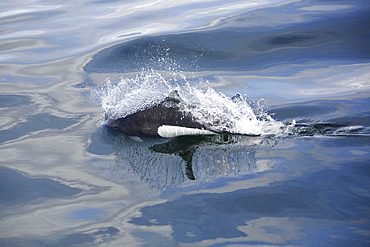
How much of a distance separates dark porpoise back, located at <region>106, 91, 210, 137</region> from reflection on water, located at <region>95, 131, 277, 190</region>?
12 cm

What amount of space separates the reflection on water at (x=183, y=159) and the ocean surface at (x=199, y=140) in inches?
0.8

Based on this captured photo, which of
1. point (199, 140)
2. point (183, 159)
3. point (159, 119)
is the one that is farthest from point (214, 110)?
point (183, 159)

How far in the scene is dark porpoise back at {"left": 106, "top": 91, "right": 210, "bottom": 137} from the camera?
558 cm

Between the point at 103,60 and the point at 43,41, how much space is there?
9.32 ft

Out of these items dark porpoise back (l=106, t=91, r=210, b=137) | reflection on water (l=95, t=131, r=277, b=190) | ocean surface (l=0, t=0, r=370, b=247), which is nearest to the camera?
ocean surface (l=0, t=0, r=370, b=247)

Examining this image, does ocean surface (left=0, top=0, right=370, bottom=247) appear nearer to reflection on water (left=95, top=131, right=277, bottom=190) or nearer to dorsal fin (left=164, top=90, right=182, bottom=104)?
reflection on water (left=95, top=131, right=277, bottom=190)

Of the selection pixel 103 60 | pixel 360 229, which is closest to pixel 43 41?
pixel 103 60

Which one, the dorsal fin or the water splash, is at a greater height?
the dorsal fin

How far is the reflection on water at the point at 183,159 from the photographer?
4766 millimetres

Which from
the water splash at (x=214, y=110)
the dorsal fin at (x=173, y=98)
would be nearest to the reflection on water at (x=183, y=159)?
the water splash at (x=214, y=110)

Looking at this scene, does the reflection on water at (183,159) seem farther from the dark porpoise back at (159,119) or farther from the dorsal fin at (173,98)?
the dorsal fin at (173,98)

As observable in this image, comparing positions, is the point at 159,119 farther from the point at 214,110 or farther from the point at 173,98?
the point at 214,110

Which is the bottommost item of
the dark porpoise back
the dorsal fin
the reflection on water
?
the reflection on water

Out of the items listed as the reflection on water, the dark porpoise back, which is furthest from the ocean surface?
the dark porpoise back
